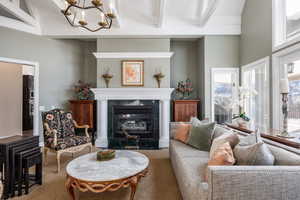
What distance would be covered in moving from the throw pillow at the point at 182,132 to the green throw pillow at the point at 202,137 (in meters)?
0.20

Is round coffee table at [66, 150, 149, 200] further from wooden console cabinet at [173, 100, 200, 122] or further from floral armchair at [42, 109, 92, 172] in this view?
wooden console cabinet at [173, 100, 200, 122]

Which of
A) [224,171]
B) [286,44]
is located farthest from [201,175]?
[286,44]

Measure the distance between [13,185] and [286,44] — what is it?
14.8 feet

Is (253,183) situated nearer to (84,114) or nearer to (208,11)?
(208,11)

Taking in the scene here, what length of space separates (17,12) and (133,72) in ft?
9.46

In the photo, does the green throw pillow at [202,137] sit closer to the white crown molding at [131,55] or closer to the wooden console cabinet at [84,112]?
the white crown molding at [131,55]

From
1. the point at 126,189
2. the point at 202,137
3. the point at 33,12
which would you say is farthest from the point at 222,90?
the point at 33,12

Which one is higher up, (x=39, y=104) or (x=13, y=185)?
(x=39, y=104)

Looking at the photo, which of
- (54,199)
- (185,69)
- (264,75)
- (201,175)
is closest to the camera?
(201,175)

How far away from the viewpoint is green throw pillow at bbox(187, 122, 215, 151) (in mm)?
2543

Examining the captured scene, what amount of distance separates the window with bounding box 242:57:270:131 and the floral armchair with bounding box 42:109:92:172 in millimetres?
3383

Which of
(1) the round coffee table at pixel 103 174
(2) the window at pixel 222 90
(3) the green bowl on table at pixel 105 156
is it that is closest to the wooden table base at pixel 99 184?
(1) the round coffee table at pixel 103 174

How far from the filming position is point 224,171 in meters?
1.11

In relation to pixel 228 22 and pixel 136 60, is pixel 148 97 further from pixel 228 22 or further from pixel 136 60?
pixel 228 22
